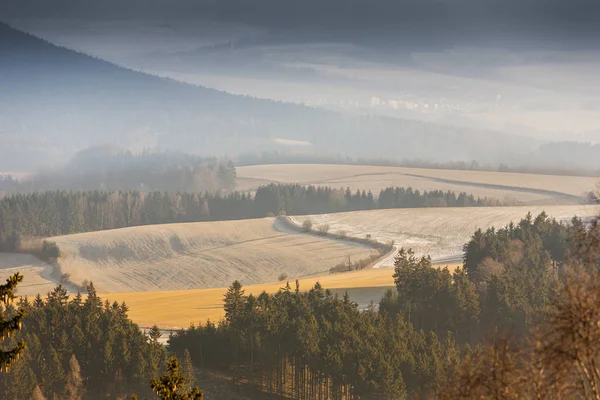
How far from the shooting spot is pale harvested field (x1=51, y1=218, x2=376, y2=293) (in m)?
88.8

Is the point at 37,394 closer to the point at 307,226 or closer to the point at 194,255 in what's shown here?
the point at 194,255

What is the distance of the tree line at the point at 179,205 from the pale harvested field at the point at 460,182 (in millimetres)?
10852

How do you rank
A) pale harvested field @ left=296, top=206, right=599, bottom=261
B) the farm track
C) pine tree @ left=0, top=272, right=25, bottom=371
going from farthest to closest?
the farm track → pale harvested field @ left=296, top=206, right=599, bottom=261 → pine tree @ left=0, top=272, right=25, bottom=371

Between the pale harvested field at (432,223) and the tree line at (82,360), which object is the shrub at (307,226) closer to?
the pale harvested field at (432,223)

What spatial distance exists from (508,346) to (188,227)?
325ft

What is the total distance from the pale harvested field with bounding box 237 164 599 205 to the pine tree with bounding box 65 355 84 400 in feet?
342

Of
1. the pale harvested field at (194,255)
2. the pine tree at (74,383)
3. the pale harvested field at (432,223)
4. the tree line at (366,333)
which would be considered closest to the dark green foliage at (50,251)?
the pale harvested field at (194,255)

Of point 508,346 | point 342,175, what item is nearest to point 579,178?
point 342,175

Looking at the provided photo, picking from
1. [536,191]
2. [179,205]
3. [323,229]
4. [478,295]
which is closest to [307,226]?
[323,229]

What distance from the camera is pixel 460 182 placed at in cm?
16562

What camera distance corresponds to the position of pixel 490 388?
13156 mm

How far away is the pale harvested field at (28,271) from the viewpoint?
80394 millimetres

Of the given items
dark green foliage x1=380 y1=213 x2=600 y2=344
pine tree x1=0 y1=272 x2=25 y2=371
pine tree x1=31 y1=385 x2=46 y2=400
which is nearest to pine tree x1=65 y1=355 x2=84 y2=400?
pine tree x1=31 y1=385 x2=46 y2=400

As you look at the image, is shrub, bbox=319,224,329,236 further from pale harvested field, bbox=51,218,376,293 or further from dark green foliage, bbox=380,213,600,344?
dark green foliage, bbox=380,213,600,344
